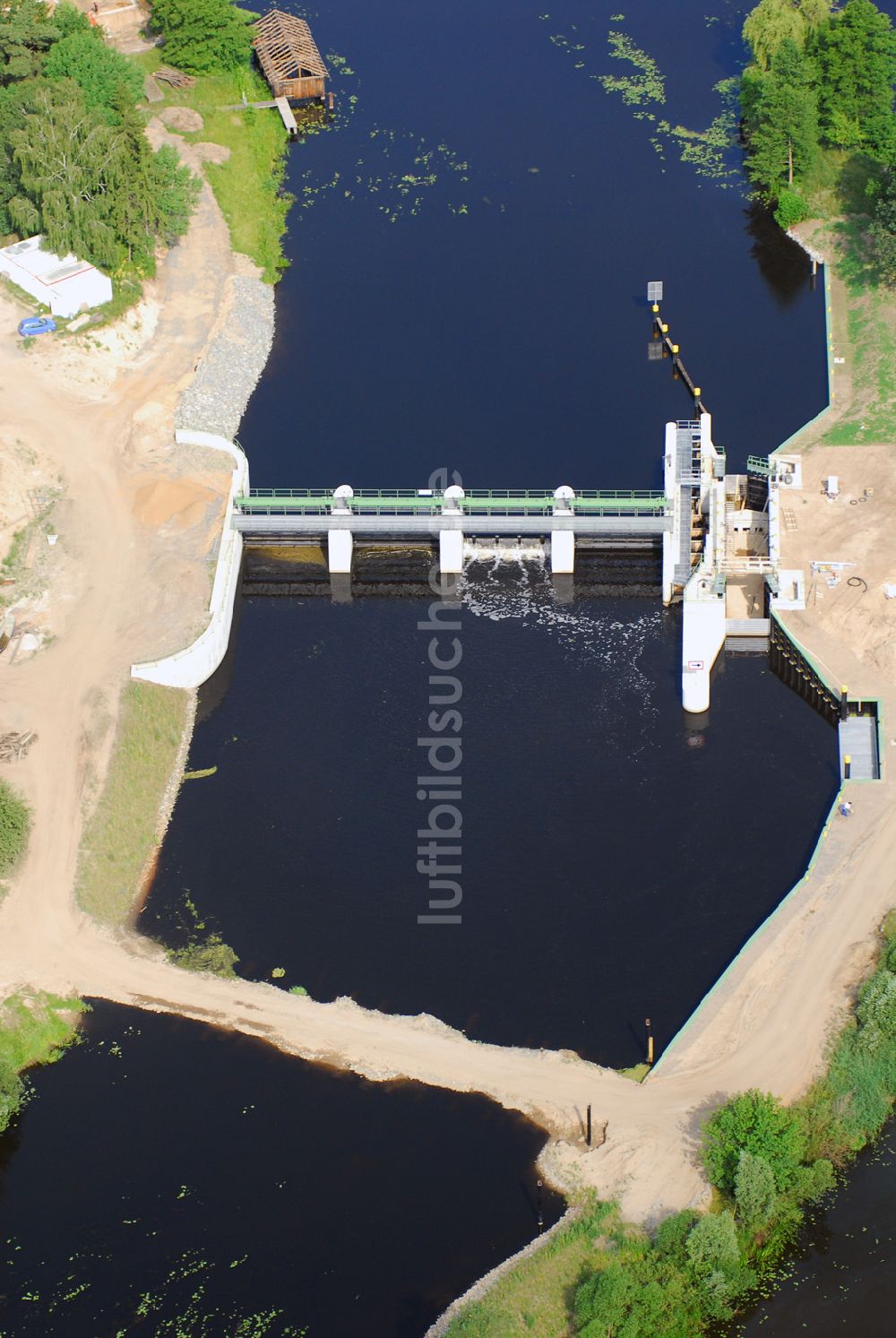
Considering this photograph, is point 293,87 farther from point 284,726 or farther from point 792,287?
point 284,726

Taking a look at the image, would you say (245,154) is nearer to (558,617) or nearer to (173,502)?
(173,502)

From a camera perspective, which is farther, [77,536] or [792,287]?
[792,287]

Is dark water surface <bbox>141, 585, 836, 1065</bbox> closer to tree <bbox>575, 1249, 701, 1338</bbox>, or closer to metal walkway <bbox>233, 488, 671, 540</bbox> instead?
metal walkway <bbox>233, 488, 671, 540</bbox>

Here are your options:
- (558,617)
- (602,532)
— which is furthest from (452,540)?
(602,532)

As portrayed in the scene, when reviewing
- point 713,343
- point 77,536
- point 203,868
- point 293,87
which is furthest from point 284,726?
point 293,87

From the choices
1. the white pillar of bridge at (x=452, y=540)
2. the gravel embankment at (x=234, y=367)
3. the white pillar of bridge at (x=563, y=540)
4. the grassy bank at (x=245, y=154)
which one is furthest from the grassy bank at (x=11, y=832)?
the grassy bank at (x=245, y=154)

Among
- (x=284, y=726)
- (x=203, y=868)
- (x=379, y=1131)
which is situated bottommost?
(x=379, y=1131)
